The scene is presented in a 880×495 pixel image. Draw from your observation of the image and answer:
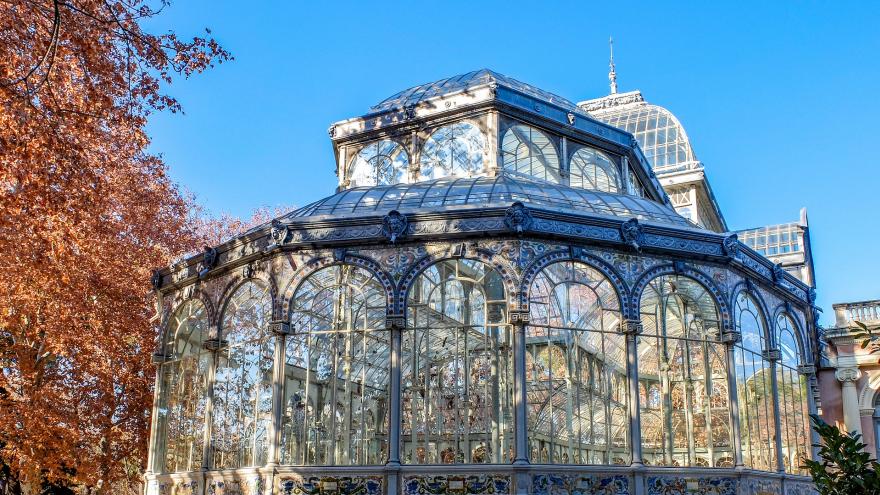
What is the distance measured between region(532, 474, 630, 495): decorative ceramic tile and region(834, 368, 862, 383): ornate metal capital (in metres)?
14.7

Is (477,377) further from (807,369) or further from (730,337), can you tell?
(807,369)

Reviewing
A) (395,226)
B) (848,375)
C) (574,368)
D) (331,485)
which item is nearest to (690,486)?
(574,368)

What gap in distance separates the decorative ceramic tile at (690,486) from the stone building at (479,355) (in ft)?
0.10

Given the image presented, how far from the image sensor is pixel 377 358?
62.7 feet

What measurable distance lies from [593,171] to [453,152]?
4.11 meters

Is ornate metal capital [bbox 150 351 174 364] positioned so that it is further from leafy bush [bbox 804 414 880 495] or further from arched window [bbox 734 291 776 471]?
leafy bush [bbox 804 414 880 495]

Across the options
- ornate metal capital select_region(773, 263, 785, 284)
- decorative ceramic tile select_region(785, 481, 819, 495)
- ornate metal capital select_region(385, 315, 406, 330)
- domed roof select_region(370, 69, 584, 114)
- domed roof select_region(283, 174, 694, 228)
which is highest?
domed roof select_region(370, 69, 584, 114)

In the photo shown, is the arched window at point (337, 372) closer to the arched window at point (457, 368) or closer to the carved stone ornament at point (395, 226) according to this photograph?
the arched window at point (457, 368)

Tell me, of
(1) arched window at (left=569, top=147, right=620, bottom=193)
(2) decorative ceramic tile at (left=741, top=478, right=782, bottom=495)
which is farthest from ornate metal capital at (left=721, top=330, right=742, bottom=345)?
(1) arched window at (left=569, top=147, right=620, bottom=193)

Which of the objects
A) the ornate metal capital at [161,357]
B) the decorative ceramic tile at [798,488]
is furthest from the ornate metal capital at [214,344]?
the decorative ceramic tile at [798,488]

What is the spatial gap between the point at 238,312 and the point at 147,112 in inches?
199

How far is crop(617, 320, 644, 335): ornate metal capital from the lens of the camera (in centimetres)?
1806

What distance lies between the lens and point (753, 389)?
778 inches

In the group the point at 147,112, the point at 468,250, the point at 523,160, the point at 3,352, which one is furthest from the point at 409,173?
the point at 3,352
